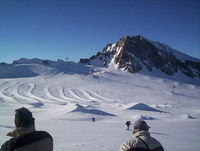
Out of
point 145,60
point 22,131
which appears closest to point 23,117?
point 22,131

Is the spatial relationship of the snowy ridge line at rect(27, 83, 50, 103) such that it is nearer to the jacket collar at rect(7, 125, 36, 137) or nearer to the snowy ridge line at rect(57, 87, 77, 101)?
the snowy ridge line at rect(57, 87, 77, 101)

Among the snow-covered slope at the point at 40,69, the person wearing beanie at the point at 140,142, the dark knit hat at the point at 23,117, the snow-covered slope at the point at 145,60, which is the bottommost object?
the person wearing beanie at the point at 140,142

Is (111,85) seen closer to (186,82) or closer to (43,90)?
(43,90)

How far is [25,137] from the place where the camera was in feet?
12.3

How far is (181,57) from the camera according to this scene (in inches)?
6580

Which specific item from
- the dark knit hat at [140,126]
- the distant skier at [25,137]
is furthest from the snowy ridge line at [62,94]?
the distant skier at [25,137]

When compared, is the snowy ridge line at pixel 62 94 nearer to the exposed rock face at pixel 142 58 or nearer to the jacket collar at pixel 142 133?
the exposed rock face at pixel 142 58

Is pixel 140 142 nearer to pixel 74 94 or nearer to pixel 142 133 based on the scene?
pixel 142 133

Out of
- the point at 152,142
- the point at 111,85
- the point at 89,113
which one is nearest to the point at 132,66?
the point at 111,85

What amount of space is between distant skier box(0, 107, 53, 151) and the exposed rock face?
128 meters

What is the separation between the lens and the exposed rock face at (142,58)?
141 meters

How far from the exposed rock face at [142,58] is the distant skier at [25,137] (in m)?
128

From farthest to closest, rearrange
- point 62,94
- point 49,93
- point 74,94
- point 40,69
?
1. point 40,69
2. point 49,93
3. point 74,94
4. point 62,94

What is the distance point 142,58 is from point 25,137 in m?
144
